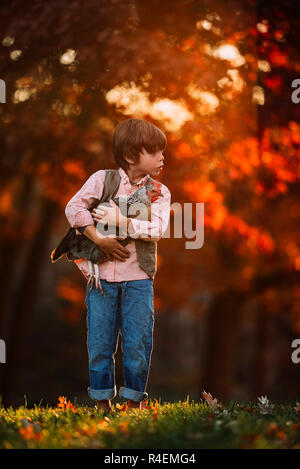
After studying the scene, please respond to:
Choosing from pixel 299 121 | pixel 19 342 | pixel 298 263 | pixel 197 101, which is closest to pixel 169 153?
pixel 197 101

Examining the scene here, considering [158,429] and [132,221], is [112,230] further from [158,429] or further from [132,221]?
[158,429]

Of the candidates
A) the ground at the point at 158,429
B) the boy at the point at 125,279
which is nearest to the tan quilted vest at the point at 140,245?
the boy at the point at 125,279

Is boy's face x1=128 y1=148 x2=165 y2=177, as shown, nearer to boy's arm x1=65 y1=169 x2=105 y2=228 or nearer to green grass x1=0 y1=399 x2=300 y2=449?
boy's arm x1=65 y1=169 x2=105 y2=228

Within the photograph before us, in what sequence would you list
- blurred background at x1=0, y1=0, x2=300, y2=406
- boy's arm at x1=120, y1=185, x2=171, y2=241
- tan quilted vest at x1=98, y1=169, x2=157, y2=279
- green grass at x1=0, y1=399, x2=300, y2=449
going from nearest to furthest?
1. green grass at x1=0, y1=399, x2=300, y2=449
2. boy's arm at x1=120, y1=185, x2=171, y2=241
3. tan quilted vest at x1=98, y1=169, x2=157, y2=279
4. blurred background at x1=0, y1=0, x2=300, y2=406

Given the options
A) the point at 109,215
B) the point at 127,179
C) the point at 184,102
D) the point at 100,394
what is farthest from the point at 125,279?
the point at 184,102

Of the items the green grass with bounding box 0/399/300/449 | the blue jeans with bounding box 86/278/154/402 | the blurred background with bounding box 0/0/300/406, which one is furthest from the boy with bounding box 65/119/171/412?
the blurred background with bounding box 0/0/300/406

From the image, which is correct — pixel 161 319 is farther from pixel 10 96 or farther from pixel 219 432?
pixel 219 432

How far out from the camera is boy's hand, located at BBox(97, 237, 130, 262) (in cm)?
362

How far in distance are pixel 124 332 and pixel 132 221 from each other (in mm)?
728

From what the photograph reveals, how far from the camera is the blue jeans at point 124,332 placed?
12.0 feet

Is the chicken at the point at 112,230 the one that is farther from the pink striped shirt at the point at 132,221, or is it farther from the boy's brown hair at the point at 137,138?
the boy's brown hair at the point at 137,138

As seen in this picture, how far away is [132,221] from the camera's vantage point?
3.56 m

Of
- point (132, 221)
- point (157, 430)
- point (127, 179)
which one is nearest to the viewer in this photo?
point (157, 430)
